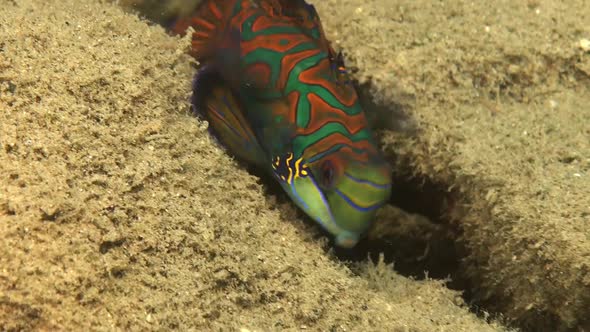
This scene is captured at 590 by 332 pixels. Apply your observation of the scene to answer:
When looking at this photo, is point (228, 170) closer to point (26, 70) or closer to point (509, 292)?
point (26, 70)

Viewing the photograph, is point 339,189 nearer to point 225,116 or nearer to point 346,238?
point 346,238

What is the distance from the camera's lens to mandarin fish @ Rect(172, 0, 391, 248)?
2.67m

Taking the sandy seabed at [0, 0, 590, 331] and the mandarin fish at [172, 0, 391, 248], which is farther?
the mandarin fish at [172, 0, 391, 248]

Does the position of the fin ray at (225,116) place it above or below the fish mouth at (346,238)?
above

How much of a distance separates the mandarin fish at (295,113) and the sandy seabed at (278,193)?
0.52ft

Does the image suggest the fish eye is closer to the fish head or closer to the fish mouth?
A: the fish head

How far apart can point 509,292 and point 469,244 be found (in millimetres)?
373

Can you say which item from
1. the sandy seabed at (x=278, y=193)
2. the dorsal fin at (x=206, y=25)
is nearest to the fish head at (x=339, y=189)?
the sandy seabed at (x=278, y=193)

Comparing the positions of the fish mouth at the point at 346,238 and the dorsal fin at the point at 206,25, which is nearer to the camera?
the fish mouth at the point at 346,238

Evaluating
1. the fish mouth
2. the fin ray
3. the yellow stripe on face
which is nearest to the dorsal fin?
the fin ray

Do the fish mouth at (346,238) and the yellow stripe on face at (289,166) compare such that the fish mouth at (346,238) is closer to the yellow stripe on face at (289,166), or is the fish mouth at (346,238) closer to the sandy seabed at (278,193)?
the sandy seabed at (278,193)

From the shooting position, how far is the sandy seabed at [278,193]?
1.82m

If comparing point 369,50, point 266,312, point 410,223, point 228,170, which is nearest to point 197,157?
point 228,170

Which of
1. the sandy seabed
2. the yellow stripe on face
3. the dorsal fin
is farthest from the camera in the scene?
the dorsal fin
